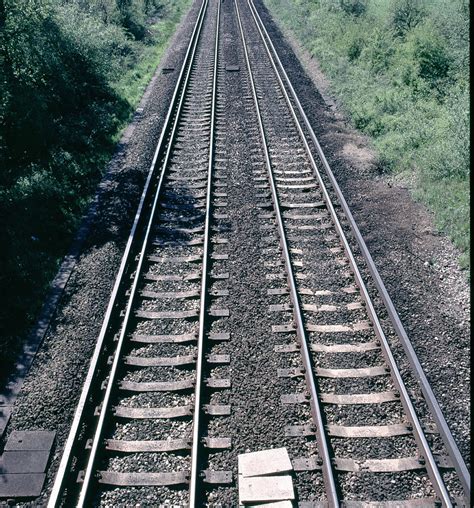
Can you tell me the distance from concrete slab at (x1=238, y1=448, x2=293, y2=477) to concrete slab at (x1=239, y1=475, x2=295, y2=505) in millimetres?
62

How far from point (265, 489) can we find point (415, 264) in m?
5.06

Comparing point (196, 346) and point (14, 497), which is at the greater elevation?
point (196, 346)

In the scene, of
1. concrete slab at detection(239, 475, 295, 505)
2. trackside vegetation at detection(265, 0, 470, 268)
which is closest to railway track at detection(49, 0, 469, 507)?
concrete slab at detection(239, 475, 295, 505)

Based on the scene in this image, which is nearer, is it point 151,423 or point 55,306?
point 151,423

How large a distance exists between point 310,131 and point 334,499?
10095 millimetres

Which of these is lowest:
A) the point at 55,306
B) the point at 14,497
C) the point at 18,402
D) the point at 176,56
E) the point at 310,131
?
the point at 14,497

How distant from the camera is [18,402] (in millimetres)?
5996

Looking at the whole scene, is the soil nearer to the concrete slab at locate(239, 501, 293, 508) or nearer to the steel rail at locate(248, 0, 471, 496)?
the steel rail at locate(248, 0, 471, 496)

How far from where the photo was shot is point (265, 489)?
5.00 metres

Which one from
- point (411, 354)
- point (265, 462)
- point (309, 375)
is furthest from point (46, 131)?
point (411, 354)

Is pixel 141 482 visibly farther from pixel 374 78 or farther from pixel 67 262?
pixel 374 78

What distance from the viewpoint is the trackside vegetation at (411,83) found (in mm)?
10242

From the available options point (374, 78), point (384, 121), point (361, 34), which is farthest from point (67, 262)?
point (361, 34)

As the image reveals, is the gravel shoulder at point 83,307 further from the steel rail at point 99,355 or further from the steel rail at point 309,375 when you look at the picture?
the steel rail at point 309,375
